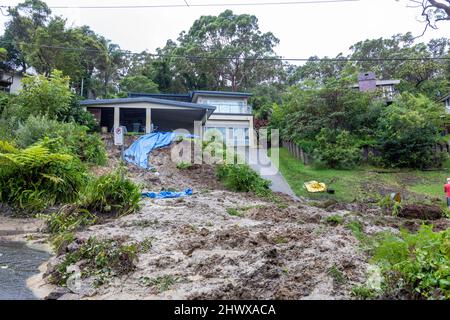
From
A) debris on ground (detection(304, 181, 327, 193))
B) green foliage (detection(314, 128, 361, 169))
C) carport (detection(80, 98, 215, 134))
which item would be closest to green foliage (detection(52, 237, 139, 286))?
debris on ground (detection(304, 181, 327, 193))

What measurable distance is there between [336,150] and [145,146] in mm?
9640

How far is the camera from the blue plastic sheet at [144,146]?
1598cm

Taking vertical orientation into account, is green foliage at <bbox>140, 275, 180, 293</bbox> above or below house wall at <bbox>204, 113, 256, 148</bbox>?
below

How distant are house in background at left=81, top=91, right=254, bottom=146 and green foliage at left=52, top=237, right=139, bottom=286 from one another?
15.8 metres

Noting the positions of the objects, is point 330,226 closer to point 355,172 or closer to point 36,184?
point 36,184

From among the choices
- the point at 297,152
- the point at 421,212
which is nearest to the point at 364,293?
the point at 421,212

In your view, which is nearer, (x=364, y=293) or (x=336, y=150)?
(x=364, y=293)

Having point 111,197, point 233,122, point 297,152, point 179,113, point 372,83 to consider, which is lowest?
point 111,197

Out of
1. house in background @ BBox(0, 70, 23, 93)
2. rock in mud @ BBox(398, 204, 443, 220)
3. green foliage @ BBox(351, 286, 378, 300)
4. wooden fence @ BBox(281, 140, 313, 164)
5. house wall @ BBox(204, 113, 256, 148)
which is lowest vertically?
green foliage @ BBox(351, 286, 378, 300)

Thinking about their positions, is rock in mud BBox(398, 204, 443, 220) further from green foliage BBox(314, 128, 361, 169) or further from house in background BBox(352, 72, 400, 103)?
house in background BBox(352, 72, 400, 103)

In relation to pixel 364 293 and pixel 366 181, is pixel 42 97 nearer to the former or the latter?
pixel 366 181

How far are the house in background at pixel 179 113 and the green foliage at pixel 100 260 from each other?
15.8 metres

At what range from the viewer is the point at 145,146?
1719 cm

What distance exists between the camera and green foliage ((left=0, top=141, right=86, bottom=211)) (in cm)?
792
